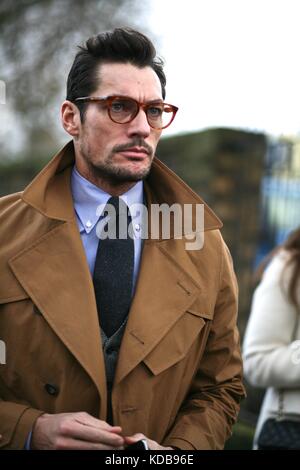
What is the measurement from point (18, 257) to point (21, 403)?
0.49m

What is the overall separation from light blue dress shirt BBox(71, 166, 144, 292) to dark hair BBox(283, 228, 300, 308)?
0.84 meters

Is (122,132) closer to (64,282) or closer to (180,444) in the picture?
(64,282)

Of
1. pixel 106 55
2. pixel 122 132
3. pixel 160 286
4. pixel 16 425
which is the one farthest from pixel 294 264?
pixel 16 425

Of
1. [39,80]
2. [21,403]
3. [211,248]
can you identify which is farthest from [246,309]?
[39,80]

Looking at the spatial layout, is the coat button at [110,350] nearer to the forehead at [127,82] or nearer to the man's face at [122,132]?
the man's face at [122,132]

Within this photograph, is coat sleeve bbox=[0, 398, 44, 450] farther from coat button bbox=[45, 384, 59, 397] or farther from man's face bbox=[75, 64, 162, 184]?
man's face bbox=[75, 64, 162, 184]

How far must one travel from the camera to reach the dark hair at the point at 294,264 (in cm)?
295

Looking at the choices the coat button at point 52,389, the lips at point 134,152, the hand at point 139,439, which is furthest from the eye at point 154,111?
the hand at point 139,439

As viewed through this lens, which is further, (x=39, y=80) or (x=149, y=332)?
(x=39, y=80)

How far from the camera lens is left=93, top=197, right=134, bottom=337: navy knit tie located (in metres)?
2.31
